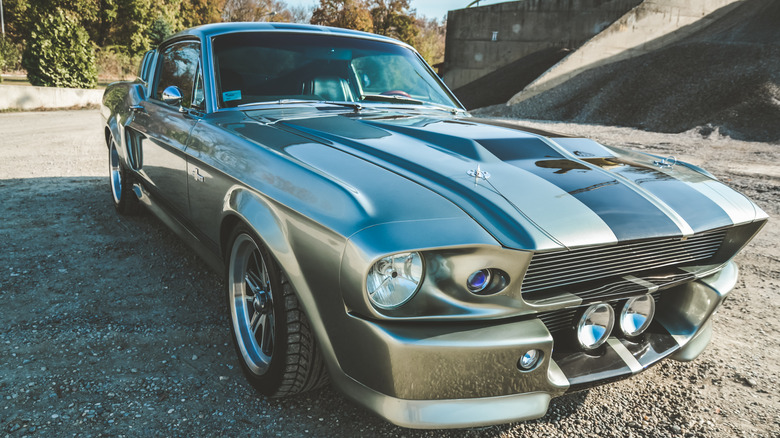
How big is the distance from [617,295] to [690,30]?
69.3 ft

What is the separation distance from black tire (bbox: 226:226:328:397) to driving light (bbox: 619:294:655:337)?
1094 millimetres

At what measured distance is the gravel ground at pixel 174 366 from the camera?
2051 millimetres

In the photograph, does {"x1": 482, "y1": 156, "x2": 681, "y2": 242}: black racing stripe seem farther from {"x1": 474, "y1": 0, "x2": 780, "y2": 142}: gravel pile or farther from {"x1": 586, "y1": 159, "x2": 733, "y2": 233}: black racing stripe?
{"x1": 474, "y1": 0, "x2": 780, "y2": 142}: gravel pile

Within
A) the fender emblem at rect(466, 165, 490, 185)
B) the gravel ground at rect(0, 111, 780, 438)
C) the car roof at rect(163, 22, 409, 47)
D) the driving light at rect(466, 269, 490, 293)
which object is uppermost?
the car roof at rect(163, 22, 409, 47)

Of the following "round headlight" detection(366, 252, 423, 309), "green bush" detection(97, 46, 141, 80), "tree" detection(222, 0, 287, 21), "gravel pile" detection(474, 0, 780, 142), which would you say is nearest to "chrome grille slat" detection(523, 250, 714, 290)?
"round headlight" detection(366, 252, 423, 309)

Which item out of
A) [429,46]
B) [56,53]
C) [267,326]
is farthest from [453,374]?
[429,46]

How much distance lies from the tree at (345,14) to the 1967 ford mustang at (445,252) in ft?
119

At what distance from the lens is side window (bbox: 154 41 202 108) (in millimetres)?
3209

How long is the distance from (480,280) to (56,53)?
1754 centimetres

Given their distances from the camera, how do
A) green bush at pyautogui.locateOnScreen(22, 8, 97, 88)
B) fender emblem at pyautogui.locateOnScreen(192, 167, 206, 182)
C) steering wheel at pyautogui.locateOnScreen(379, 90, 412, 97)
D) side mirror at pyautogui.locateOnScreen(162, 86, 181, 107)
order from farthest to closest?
green bush at pyautogui.locateOnScreen(22, 8, 97, 88) → steering wheel at pyautogui.locateOnScreen(379, 90, 412, 97) → side mirror at pyautogui.locateOnScreen(162, 86, 181, 107) → fender emblem at pyautogui.locateOnScreen(192, 167, 206, 182)

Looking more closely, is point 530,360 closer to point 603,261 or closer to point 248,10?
point 603,261

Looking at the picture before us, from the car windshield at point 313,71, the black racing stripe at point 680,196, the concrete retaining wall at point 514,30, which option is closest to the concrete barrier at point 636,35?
the concrete retaining wall at point 514,30

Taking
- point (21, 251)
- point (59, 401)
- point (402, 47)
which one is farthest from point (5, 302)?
point (402, 47)

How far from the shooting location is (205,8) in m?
43.8
